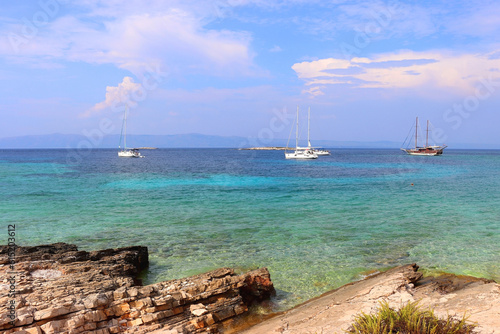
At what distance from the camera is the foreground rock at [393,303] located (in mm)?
6445

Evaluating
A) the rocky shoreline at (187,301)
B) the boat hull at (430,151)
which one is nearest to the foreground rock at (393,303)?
the rocky shoreline at (187,301)

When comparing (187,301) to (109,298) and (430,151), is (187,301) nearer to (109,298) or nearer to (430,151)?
(109,298)

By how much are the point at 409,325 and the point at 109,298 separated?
233 inches

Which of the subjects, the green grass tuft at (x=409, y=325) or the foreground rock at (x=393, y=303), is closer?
the green grass tuft at (x=409, y=325)

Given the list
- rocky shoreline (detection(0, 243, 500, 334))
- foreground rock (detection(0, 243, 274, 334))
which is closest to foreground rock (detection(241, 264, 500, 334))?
rocky shoreline (detection(0, 243, 500, 334))

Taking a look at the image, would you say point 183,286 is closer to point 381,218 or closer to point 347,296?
point 347,296

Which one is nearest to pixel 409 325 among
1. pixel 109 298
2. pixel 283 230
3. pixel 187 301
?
pixel 187 301

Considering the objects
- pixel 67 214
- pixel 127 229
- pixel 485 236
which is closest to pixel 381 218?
pixel 485 236

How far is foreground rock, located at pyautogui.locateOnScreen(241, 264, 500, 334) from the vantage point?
6.45 meters

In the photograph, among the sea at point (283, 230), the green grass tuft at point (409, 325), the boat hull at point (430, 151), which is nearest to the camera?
the green grass tuft at point (409, 325)

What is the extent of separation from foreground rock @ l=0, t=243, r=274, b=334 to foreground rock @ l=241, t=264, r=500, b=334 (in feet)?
3.47

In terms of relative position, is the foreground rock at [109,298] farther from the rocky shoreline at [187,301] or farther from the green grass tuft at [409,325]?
the green grass tuft at [409,325]

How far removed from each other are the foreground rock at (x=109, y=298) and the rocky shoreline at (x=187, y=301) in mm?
18

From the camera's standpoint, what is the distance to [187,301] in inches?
301
